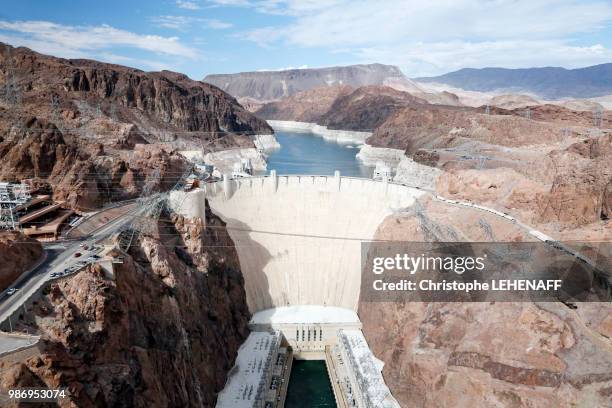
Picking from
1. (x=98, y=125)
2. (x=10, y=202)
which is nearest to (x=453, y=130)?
(x=98, y=125)

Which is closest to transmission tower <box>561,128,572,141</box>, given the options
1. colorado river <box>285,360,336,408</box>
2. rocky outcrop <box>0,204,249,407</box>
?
colorado river <box>285,360,336,408</box>

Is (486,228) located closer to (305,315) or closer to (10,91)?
(305,315)

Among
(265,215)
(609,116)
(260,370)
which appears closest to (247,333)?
(260,370)

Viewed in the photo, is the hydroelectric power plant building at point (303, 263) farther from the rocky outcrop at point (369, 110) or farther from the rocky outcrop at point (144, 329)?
the rocky outcrop at point (369, 110)

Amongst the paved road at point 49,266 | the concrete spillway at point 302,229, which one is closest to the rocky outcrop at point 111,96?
the concrete spillway at point 302,229

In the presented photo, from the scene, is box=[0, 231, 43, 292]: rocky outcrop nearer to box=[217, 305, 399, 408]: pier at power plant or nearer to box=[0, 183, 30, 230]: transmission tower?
box=[0, 183, 30, 230]: transmission tower

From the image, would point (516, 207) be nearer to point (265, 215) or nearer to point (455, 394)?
point (455, 394)

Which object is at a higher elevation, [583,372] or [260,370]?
[583,372]
